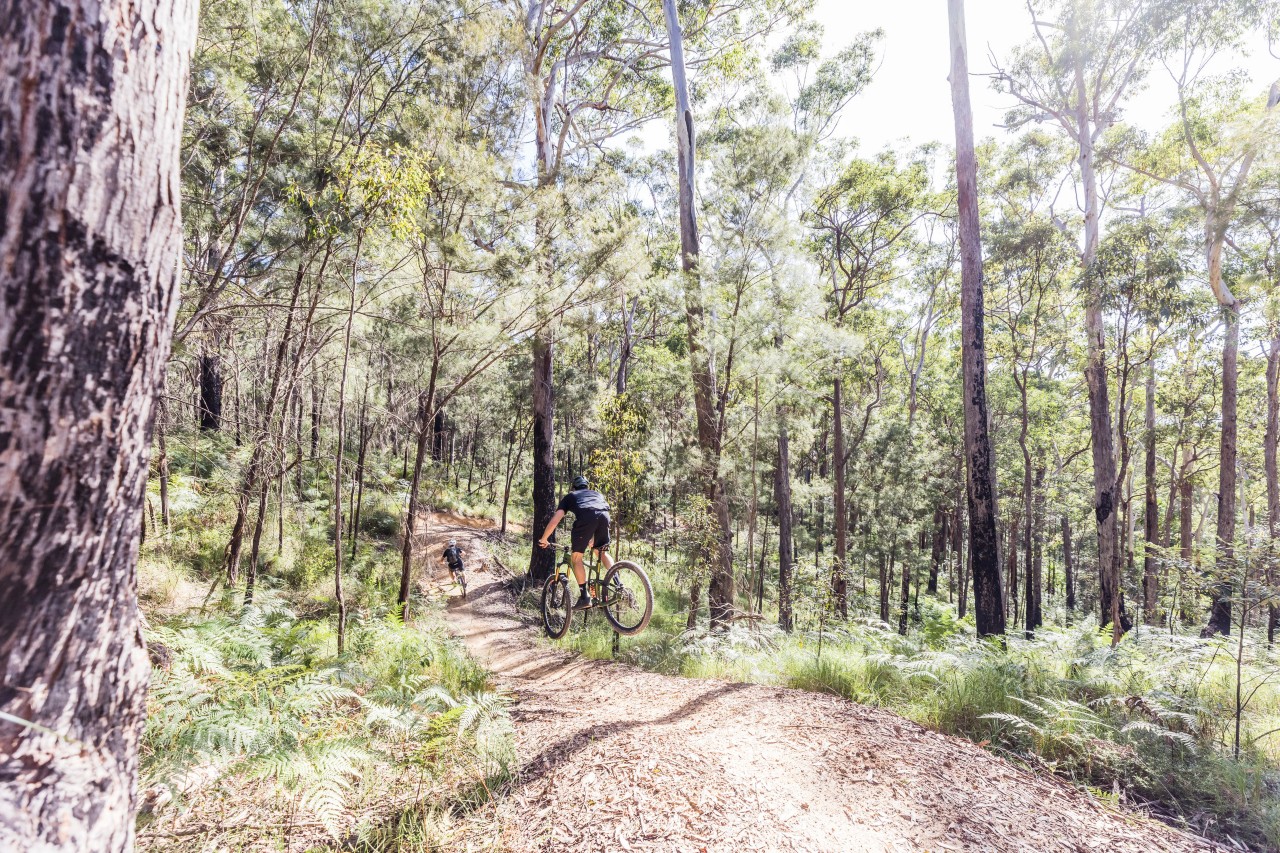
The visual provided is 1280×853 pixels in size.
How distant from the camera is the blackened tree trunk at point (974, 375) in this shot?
7.46 m

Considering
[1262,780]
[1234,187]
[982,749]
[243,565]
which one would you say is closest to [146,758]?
[982,749]

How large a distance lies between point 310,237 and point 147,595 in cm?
570

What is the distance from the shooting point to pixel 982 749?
3863mm

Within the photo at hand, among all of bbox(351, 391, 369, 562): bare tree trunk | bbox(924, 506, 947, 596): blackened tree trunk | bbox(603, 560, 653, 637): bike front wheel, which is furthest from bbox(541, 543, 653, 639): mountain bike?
bbox(924, 506, 947, 596): blackened tree trunk

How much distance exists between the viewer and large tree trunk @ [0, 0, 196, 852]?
1022 mm

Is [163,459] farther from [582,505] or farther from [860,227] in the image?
[860,227]

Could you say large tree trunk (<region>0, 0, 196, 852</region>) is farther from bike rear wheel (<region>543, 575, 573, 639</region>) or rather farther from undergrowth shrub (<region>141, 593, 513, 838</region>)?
bike rear wheel (<region>543, 575, 573, 639</region>)

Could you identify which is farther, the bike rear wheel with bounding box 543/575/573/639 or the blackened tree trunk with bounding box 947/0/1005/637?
the blackened tree trunk with bounding box 947/0/1005/637

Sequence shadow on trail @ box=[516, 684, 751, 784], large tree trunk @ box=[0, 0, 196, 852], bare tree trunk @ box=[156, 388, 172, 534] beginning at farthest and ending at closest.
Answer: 1. bare tree trunk @ box=[156, 388, 172, 534]
2. shadow on trail @ box=[516, 684, 751, 784]
3. large tree trunk @ box=[0, 0, 196, 852]

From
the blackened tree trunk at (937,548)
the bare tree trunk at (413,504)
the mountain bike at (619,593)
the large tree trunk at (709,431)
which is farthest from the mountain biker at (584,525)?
the blackened tree trunk at (937,548)

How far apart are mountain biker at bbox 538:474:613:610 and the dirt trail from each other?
160 cm

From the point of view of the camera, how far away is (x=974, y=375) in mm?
7629

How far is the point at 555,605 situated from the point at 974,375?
7.04 m

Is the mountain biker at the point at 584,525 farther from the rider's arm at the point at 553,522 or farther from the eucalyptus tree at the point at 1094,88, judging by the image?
the eucalyptus tree at the point at 1094,88
